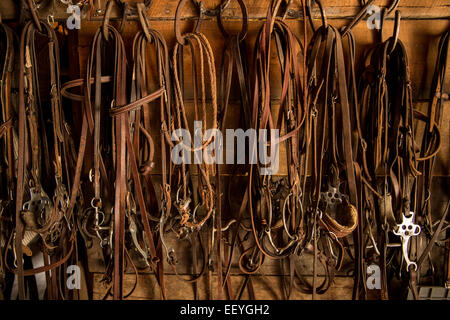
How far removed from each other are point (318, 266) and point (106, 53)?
1420 mm

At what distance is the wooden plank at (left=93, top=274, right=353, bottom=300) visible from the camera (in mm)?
1472

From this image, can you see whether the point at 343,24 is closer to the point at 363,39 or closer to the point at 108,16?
the point at 363,39

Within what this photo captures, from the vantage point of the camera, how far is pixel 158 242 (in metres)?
1.29

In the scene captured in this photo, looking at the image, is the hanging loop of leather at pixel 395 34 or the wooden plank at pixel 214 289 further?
the wooden plank at pixel 214 289

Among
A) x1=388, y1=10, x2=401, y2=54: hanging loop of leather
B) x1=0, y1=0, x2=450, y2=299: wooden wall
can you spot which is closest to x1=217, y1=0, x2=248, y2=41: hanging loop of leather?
x1=0, y1=0, x2=450, y2=299: wooden wall

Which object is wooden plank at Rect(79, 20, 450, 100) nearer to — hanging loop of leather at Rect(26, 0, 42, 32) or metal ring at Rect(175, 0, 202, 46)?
metal ring at Rect(175, 0, 202, 46)

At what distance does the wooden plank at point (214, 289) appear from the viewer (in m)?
1.47

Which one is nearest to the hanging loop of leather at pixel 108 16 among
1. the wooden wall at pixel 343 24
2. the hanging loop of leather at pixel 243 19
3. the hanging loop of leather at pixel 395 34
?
the wooden wall at pixel 343 24

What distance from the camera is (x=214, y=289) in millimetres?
1501

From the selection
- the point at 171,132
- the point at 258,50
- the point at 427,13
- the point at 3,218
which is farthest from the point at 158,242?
the point at 427,13

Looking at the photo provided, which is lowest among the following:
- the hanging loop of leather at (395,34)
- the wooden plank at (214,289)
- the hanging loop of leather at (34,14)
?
the wooden plank at (214,289)

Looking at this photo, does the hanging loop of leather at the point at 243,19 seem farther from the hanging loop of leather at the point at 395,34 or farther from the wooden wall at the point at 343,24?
the hanging loop of leather at the point at 395,34

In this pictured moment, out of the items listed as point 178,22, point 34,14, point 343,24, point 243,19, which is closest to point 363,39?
point 343,24
